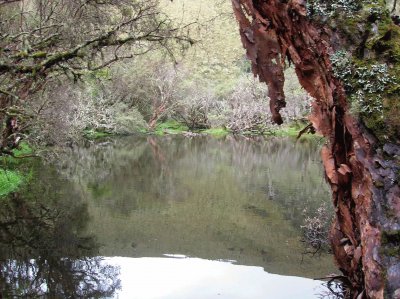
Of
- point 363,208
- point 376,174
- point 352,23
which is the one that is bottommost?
point 363,208

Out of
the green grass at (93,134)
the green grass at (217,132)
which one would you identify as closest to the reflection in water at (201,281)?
the green grass at (93,134)

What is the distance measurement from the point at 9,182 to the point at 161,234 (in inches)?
275

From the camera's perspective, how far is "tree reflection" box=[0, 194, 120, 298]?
7660mm

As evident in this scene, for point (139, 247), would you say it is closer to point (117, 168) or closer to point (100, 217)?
point (100, 217)

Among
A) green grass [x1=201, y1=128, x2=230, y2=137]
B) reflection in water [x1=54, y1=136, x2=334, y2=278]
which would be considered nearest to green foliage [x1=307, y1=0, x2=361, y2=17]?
reflection in water [x1=54, y1=136, x2=334, y2=278]

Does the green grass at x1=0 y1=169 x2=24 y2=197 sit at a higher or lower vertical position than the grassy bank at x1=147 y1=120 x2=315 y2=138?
higher

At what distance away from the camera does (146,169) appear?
21688 mm

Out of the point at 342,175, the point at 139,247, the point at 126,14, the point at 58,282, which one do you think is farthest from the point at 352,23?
the point at 126,14

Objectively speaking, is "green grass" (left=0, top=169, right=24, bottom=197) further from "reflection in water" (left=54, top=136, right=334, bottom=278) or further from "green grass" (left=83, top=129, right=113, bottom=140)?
"green grass" (left=83, top=129, right=113, bottom=140)

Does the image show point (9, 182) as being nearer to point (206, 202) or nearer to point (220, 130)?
point (206, 202)

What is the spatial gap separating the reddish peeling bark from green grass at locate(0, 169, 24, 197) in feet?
41.9

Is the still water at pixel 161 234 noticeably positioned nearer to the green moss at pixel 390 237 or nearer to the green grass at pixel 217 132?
the green moss at pixel 390 237

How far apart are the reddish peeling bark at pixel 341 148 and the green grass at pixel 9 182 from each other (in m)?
12.8

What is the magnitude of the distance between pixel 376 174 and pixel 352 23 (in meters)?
0.76
